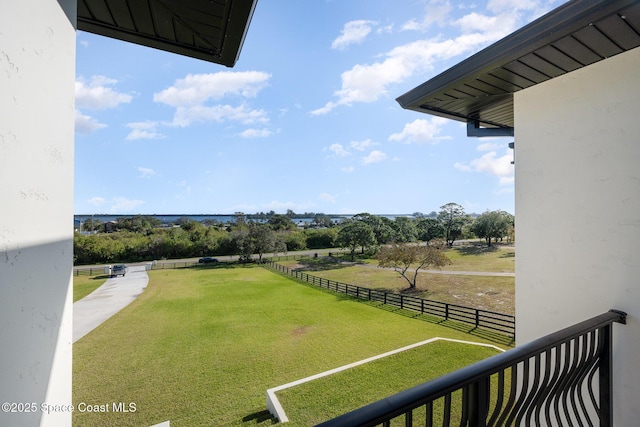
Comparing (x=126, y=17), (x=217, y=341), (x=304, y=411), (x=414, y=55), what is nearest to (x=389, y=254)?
(x=217, y=341)

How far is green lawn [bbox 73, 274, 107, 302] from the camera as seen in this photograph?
12.4 m

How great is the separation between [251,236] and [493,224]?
18063 mm

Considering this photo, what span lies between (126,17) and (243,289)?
1305 centimetres

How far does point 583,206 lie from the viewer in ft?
5.70

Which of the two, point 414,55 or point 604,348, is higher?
point 414,55

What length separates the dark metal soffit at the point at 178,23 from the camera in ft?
4.12

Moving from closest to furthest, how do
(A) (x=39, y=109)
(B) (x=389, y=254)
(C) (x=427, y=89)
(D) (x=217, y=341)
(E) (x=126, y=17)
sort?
(A) (x=39, y=109) < (E) (x=126, y=17) < (C) (x=427, y=89) < (D) (x=217, y=341) < (B) (x=389, y=254)

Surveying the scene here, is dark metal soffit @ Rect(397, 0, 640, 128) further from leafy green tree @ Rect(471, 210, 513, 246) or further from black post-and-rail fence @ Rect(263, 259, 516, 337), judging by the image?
leafy green tree @ Rect(471, 210, 513, 246)

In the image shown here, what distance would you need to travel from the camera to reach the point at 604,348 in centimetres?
145

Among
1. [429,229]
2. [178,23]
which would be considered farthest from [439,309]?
[429,229]

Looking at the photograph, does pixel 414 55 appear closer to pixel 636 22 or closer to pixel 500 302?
pixel 636 22

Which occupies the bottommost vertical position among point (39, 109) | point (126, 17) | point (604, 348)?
point (604, 348)

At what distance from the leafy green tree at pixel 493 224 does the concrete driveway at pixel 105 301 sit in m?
21.8

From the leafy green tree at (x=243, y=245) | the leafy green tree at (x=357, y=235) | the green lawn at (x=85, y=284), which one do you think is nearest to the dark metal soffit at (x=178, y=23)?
the green lawn at (x=85, y=284)
